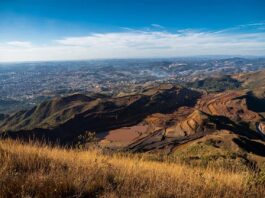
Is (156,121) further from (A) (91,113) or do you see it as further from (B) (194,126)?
(A) (91,113)

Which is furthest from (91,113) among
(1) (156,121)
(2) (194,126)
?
(2) (194,126)

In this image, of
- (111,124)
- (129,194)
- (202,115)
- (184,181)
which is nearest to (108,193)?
(129,194)

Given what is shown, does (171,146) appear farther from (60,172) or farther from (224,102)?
(224,102)

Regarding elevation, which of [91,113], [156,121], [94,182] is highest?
[94,182]

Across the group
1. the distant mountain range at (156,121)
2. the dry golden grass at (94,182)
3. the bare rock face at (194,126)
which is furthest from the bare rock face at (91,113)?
the dry golden grass at (94,182)

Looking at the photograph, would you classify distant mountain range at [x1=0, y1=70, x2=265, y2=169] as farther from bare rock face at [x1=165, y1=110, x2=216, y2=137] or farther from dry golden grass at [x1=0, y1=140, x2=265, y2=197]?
dry golden grass at [x1=0, y1=140, x2=265, y2=197]

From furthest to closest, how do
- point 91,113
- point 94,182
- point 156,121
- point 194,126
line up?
point 91,113 → point 156,121 → point 194,126 → point 94,182

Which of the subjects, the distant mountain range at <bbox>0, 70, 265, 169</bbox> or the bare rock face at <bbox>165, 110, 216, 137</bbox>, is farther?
the bare rock face at <bbox>165, 110, 216, 137</bbox>

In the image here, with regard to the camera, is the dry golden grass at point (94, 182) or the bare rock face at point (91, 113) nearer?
the dry golden grass at point (94, 182)

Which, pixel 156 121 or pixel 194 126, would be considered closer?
pixel 194 126

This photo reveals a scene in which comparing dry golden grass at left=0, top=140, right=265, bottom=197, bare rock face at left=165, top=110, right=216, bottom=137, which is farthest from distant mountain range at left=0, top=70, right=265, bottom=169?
dry golden grass at left=0, top=140, right=265, bottom=197

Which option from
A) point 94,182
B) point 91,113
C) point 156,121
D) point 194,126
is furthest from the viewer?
point 91,113

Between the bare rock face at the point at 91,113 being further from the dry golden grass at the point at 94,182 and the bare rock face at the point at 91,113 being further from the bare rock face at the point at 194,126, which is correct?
the dry golden grass at the point at 94,182

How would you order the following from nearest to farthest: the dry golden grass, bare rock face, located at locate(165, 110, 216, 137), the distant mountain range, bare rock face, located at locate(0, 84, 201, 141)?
the dry golden grass, the distant mountain range, bare rock face, located at locate(165, 110, 216, 137), bare rock face, located at locate(0, 84, 201, 141)
